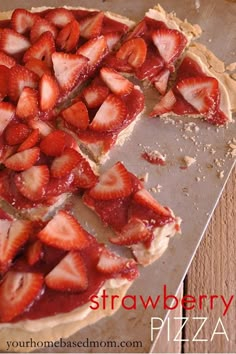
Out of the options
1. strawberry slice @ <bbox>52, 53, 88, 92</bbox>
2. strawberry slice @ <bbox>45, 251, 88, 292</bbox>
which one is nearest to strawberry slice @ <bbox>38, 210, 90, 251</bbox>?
strawberry slice @ <bbox>45, 251, 88, 292</bbox>

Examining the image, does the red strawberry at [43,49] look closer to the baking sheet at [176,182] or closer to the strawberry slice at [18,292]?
the baking sheet at [176,182]

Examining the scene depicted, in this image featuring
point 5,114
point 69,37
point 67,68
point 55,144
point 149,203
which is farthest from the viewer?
point 69,37

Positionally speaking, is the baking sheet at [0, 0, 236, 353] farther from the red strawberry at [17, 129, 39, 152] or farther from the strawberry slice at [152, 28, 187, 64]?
the red strawberry at [17, 129, 39, 152]

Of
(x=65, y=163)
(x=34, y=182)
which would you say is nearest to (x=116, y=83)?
(x=65, y=163)

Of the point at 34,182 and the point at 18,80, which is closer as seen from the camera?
the point at 34,182

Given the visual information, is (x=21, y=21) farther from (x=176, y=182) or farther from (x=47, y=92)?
(x=176, y=182)
